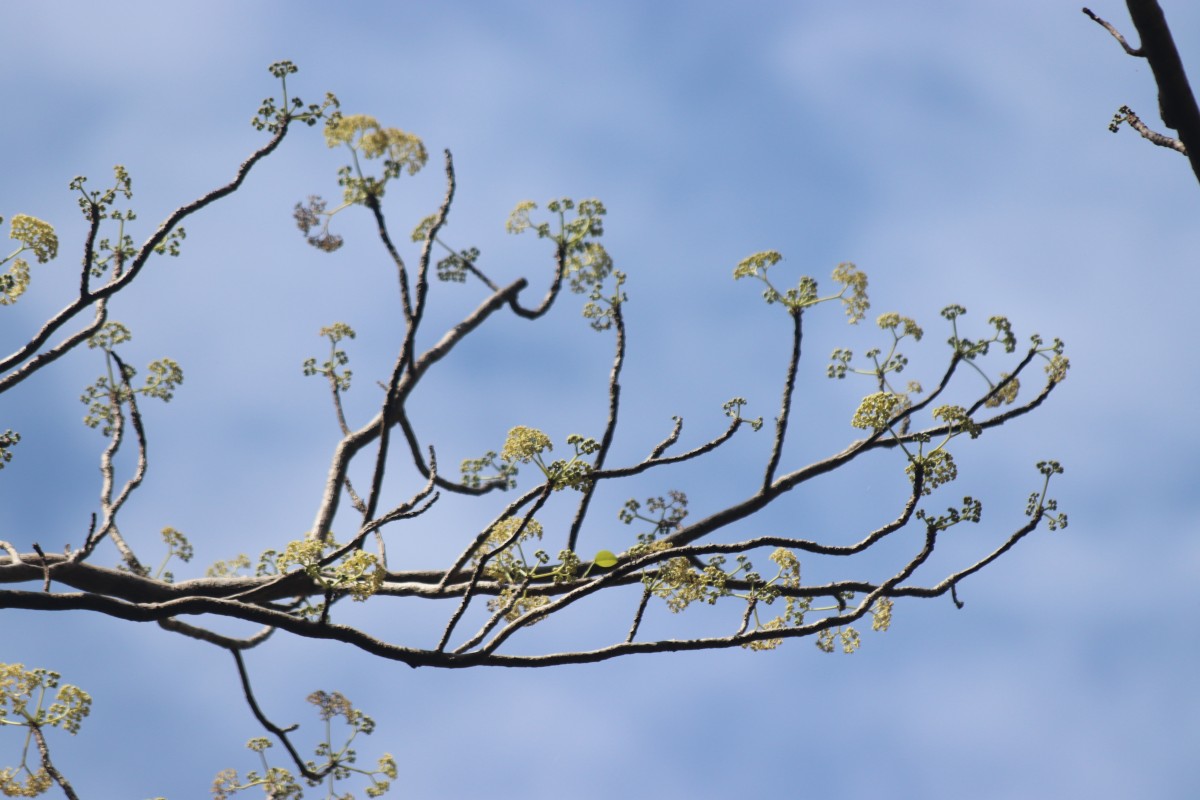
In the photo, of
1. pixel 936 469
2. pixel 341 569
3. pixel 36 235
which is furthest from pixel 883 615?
pixel 36 235

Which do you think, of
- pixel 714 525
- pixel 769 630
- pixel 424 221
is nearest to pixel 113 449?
pixel 424 221

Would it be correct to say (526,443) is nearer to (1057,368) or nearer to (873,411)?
(873,411)

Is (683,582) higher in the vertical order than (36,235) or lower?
lower

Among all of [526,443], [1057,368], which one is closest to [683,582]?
[526,443]

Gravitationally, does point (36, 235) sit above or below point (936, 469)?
above

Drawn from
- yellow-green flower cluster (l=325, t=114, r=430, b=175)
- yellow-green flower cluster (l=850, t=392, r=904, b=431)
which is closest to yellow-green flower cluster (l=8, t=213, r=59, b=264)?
yellow-green flower cluster (l=325, t=114, r=430, b=175)

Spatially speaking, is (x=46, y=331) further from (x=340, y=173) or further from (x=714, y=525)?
(x=714, y=525)

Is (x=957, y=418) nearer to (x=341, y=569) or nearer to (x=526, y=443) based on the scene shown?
(x=526, y=443)

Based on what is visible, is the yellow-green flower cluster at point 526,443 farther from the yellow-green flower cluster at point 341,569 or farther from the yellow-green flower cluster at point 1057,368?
the yellow-green flower cluster at point 1057,368

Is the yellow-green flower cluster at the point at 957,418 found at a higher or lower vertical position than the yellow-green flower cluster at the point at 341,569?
higher

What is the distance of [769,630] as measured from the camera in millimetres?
5438

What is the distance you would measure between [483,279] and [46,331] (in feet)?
11.5

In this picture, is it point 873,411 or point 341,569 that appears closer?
point 341,569

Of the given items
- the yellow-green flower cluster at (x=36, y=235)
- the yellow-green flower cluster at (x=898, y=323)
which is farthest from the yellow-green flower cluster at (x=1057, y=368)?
the yellow-green flower cluster at (x=36, y=235)
